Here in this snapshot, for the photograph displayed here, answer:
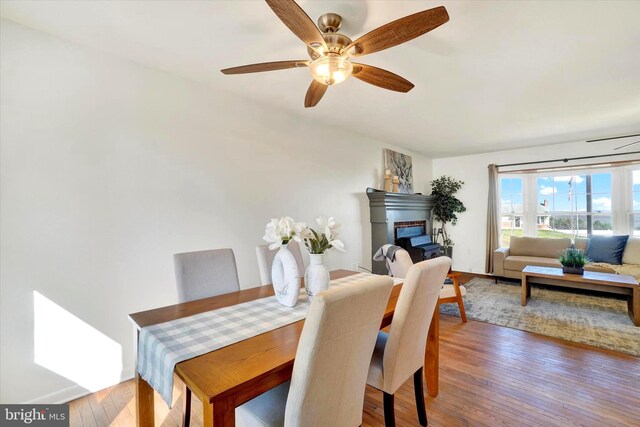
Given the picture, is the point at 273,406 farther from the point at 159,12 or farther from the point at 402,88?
the point at 159,12

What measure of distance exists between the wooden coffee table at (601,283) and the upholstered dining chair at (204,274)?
3.66 meters

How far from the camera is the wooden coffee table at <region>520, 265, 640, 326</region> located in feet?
9.73

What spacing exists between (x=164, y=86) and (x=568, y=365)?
3954 mm

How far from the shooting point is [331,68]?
1520 millimetres

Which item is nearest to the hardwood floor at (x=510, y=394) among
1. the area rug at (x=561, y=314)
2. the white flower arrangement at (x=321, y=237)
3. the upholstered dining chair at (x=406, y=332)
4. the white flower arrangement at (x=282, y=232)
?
the area rug at (x=561, y=314)

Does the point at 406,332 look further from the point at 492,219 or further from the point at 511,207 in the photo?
the point at 511,207

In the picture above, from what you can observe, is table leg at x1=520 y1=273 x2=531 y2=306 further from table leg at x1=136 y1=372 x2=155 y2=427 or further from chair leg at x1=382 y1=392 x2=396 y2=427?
table leg at x1=136 y1=372 x2=155 y2=427

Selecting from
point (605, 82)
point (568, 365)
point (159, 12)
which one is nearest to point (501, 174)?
point (605, 82)

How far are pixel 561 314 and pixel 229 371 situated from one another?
156 inches

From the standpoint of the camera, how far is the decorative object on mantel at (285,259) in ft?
4.93

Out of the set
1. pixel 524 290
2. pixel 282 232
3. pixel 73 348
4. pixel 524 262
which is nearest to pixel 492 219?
pixel 524 262

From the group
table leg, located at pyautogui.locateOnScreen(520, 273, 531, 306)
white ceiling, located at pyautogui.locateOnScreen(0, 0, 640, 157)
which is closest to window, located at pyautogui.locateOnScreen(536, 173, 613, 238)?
white ceiling, located at pyautogui.locateOnScreen(0, 0, 640, 157)

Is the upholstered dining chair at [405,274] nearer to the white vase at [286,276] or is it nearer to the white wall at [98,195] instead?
the white wall at [98,195]

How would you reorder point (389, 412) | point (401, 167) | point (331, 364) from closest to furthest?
1. point (331, 364)
2. point (389, 412)
3. point (401, 167)
